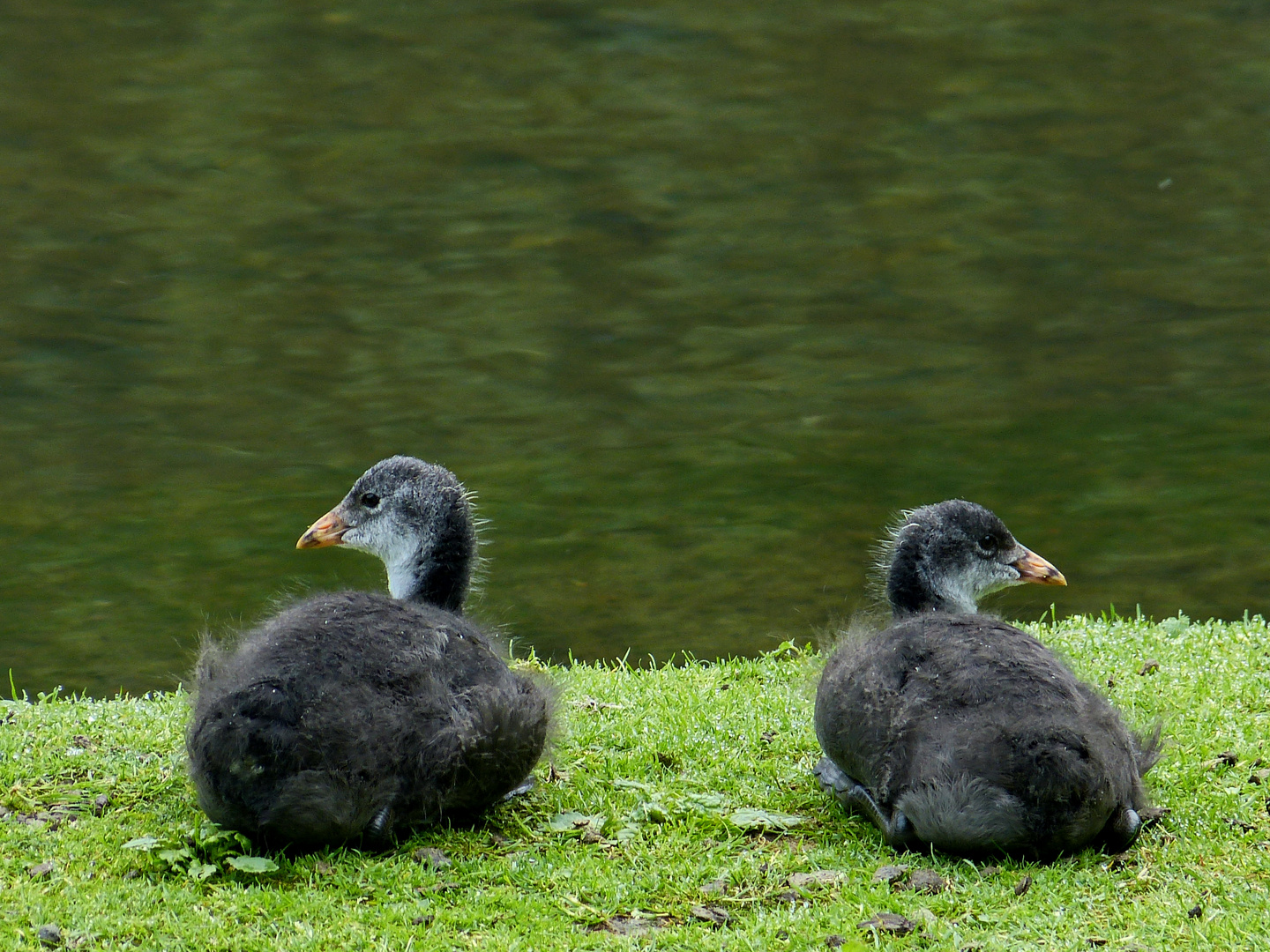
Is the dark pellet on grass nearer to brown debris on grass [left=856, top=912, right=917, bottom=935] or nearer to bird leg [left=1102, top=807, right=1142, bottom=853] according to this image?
brown debris on grass [left=856, top=912, right=917, bottom=935]

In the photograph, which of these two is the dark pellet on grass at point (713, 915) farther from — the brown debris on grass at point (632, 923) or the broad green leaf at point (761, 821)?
the broad green leaf at point (761, 821)

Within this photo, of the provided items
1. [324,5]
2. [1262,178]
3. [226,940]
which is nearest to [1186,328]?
[1262,178]

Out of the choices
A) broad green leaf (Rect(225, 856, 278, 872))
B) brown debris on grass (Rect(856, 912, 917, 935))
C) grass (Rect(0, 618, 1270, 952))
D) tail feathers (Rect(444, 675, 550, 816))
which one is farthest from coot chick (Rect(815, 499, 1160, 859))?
broad green leaf (Rect(225, 856, 278, 872))

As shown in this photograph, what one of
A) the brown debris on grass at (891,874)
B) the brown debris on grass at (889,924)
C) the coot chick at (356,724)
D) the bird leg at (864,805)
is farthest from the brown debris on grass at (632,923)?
the bird leg at (864,805)

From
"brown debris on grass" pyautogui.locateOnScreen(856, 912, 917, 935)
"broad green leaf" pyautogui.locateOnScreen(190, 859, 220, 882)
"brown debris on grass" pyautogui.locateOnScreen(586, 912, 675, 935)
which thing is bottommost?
"brown debris on grass" pyautogui.locateOnScreen(586, 912, 675, 935)

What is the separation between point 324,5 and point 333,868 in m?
28.8

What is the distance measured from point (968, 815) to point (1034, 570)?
208cm

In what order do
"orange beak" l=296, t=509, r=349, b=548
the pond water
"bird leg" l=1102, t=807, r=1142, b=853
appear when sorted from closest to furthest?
"bird leg" l=1102, t=807, r=1142, b=853 < "orange beak" l=296, t=509, r=349, b=548 < the pond water

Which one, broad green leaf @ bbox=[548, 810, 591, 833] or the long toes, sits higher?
the long toes

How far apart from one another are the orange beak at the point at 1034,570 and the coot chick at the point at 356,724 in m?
2.54

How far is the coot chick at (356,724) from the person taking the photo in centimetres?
652

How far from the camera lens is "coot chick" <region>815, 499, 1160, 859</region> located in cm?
654

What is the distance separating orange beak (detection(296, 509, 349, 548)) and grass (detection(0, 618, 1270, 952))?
1198 mm

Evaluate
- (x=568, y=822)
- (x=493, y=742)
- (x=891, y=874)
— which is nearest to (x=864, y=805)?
(x=891, y=874)
